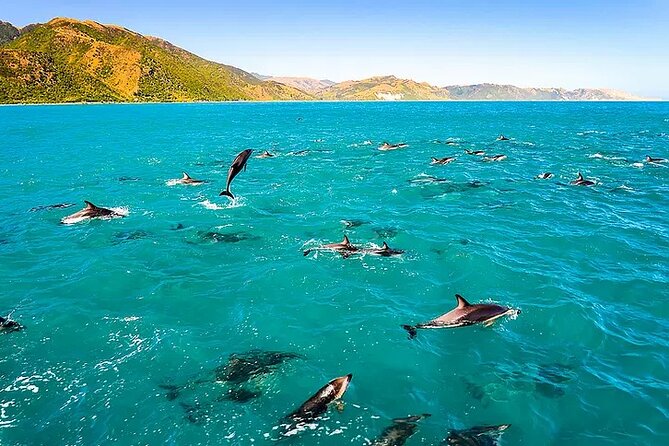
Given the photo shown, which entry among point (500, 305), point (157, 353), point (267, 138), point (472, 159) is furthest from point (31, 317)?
point (267, 138)

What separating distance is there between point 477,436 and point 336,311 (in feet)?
26.1

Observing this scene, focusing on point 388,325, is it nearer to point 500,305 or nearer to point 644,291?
point 500,305

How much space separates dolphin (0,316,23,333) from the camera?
16.3m

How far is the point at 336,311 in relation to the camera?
18.1 meters

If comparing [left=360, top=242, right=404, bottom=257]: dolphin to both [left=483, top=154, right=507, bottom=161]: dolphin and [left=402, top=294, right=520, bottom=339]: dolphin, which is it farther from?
[left=483, top=154, right=507, bottom=161]: dolphin

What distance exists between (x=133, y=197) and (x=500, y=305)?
31.9 meters

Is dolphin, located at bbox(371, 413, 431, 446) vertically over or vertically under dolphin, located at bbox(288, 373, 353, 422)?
under

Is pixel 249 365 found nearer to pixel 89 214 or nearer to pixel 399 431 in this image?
pixel 399 431

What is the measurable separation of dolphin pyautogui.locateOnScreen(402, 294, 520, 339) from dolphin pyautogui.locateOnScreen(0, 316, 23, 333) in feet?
49.6

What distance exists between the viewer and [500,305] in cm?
1748

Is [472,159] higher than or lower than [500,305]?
higher

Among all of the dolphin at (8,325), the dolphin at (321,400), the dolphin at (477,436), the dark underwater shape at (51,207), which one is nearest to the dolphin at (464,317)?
the dolphin at (321,400)

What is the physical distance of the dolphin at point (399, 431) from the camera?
1109cm

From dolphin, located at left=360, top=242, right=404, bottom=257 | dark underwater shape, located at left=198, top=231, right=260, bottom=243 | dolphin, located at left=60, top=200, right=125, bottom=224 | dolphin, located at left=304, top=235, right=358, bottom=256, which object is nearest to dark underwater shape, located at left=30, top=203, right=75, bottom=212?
dolphin, located at left=60, top=200, right=125, bottom=224
